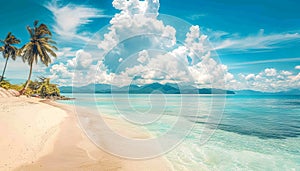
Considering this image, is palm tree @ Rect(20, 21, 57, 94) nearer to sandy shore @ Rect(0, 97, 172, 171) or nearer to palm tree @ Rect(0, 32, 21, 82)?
palm tree @ Rect(0, 32, 21, 82)

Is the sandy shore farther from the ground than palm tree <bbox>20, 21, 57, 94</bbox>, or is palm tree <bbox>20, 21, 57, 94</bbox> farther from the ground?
palm tree <bbox>20, 21, 57, 94</bbox>

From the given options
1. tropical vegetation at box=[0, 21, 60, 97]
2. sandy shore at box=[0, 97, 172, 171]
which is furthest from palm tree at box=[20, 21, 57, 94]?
sandy shore at box=[0, 97, 172, 171]

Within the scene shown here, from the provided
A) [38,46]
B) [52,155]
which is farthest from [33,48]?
[52,155]

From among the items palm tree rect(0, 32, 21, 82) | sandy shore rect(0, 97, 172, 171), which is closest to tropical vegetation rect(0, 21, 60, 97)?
palm tree rect(0, 32, 21, 82)

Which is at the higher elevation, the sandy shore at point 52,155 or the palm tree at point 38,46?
the palm tree at point 38,46

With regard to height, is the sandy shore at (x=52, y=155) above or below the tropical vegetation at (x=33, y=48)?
below

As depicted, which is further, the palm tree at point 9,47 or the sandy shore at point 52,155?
the palm tree at point 9,47

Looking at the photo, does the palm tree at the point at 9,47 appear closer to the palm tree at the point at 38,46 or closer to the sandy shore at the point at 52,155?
the palm tree at the point at 38,46

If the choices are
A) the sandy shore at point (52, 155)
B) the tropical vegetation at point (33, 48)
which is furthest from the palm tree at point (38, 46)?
the sandy shore at point (52, 155)

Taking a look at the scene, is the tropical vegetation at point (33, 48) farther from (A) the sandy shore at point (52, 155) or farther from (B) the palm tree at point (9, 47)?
(A) the sandy shore at point (52, 155)

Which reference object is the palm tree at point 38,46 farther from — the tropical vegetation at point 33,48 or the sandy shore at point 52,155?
the sandy shore at point 52,155

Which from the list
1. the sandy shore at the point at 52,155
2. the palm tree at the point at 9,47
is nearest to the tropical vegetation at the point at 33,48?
the palm tree at the point at 9,47

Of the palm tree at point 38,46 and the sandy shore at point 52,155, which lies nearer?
the sandy shore at point 52,155

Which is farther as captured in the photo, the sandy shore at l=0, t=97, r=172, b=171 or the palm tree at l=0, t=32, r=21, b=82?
the palm tree at l=0, t=32, r=21, b=82
